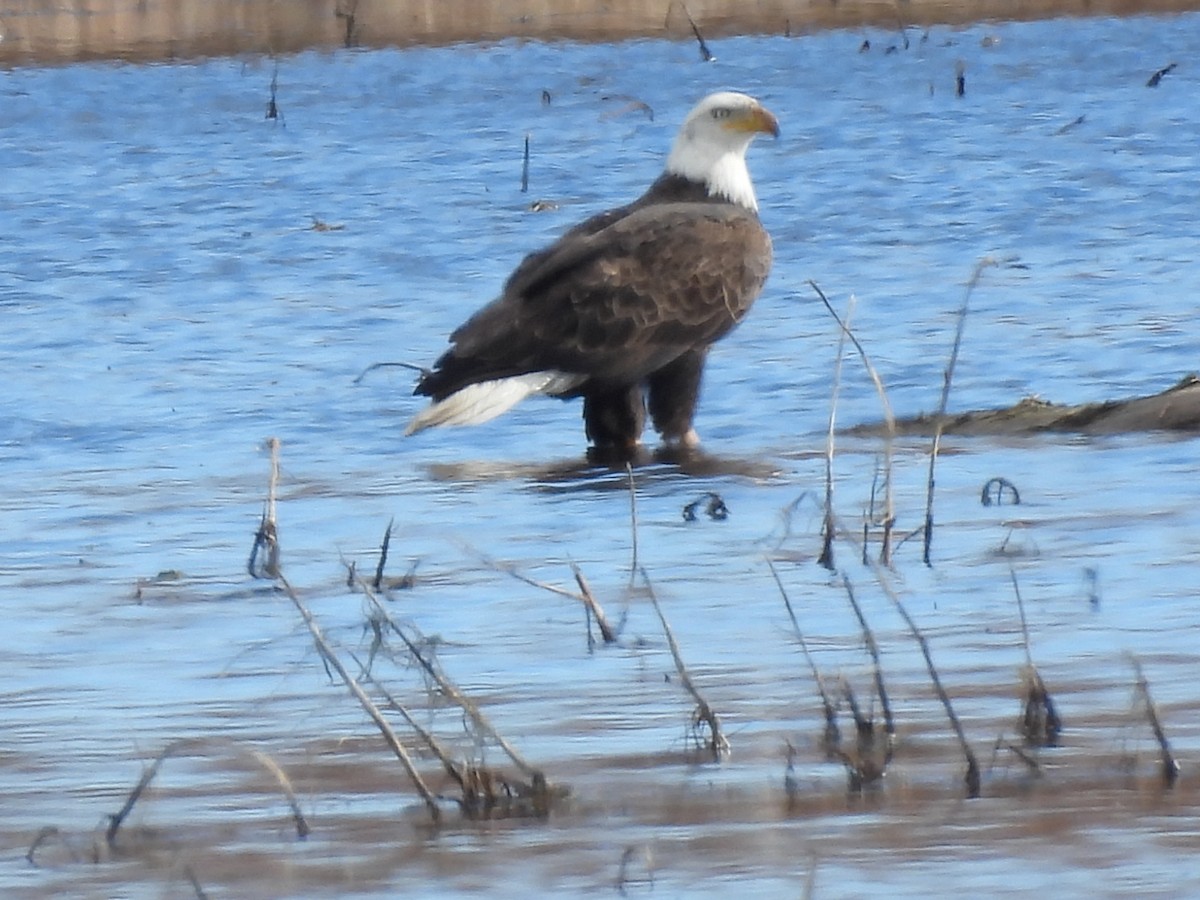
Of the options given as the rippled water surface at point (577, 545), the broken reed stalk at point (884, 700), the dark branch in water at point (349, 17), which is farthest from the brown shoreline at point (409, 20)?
the broken reed stalk at point (884, 700)

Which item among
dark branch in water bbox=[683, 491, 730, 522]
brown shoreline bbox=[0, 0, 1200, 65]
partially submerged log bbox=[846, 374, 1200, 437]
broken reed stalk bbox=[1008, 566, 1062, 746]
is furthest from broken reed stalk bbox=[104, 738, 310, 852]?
brown shoreline bbox=[0, 0, 1200, 65]

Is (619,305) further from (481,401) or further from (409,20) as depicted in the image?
(409,20)

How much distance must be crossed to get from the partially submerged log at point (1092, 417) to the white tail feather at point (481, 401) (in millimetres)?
947

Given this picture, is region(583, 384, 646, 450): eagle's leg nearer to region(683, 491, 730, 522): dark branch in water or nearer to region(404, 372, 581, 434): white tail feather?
region(404, 372, 581, 434): white tail feather

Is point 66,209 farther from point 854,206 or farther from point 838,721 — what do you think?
point 838,721

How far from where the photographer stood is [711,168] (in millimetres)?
8930

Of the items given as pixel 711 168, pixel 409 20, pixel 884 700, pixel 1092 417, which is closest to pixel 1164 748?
pixel 884 700

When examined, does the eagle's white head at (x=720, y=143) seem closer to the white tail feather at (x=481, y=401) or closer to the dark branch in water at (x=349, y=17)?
the white tail feather at (x=481, y=401)

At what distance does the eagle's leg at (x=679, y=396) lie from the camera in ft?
28.3

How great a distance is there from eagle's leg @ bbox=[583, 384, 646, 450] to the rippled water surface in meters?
0.18

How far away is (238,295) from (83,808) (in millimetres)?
8460

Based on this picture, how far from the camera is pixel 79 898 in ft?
12.3

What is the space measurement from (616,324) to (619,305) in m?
0.06

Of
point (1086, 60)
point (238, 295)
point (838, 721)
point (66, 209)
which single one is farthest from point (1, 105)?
point (838, 721)
